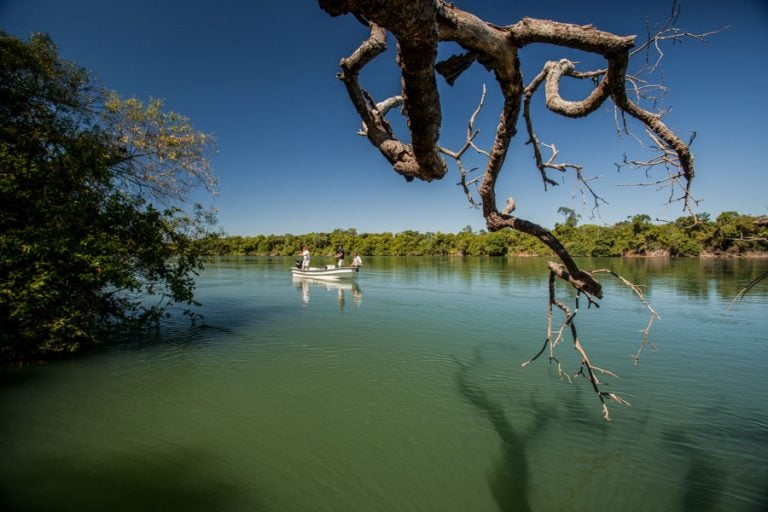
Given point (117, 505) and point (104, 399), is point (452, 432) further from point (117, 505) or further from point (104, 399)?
point (104, 399)

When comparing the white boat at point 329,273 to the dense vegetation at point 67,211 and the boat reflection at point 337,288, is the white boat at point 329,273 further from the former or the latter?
the dense vegetation at point 67,211

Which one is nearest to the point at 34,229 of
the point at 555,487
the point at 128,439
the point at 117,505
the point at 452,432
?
the point at 128,439

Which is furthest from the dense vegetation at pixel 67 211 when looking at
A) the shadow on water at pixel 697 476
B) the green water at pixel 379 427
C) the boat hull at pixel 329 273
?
the boat hull at pixel 329 273

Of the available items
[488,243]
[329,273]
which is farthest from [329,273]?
[488,243]

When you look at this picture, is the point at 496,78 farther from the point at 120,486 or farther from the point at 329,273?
the point at 329,273

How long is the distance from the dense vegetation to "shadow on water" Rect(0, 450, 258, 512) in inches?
153

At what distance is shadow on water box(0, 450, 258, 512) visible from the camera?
3428 millimetres

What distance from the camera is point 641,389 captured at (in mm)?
6301

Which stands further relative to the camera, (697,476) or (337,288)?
(337,288)

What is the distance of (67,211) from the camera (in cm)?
709

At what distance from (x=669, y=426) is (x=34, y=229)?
11.1 metres

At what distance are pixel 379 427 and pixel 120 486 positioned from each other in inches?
117

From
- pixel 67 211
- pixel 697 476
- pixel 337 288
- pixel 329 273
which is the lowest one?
pixel 697 476

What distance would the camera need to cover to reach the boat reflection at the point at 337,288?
16.5m
